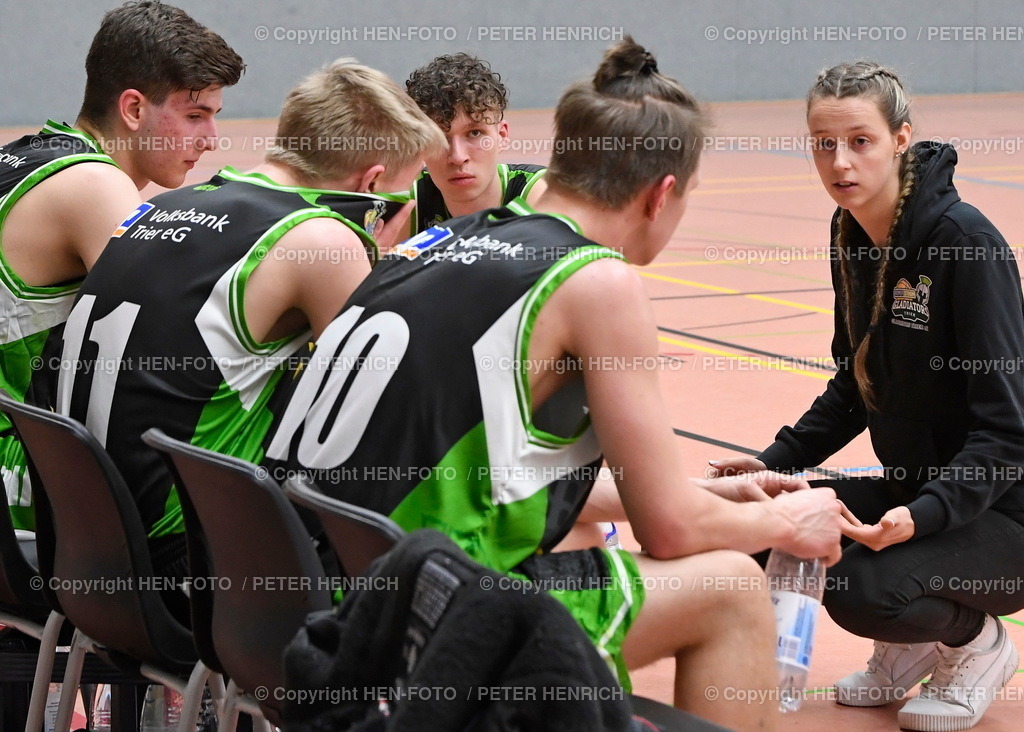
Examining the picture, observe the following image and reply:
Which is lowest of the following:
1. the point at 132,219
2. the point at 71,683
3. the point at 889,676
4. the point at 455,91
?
the point at 889,676

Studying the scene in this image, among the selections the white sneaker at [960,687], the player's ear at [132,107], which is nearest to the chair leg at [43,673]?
the player's ear at [132,107]

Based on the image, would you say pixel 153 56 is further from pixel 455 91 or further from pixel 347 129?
pixel 455 91

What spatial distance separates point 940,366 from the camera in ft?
9.31

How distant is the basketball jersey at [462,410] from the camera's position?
1.90m

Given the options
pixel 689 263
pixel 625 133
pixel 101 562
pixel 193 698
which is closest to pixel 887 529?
pixel 625 133

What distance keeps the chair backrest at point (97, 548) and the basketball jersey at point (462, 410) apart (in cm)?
38

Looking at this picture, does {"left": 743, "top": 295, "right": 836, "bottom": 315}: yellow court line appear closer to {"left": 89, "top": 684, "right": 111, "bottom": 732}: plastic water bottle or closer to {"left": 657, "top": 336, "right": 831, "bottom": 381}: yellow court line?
{"left": 657, "top": 336, "right": 831, "bottom": 381}: yellow court line

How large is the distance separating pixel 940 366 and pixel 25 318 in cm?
197

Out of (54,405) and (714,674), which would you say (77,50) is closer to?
(54,405)

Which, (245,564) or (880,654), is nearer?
(245,564)

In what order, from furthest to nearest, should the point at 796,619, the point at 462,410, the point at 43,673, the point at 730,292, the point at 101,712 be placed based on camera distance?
the point at 730,292
the point at 101,712
the point at 43,673
the point at 796,619
the point at 462,410

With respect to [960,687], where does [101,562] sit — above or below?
above

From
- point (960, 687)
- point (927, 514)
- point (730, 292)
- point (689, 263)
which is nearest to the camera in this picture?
point (927, 514)

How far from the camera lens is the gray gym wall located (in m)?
16.5
